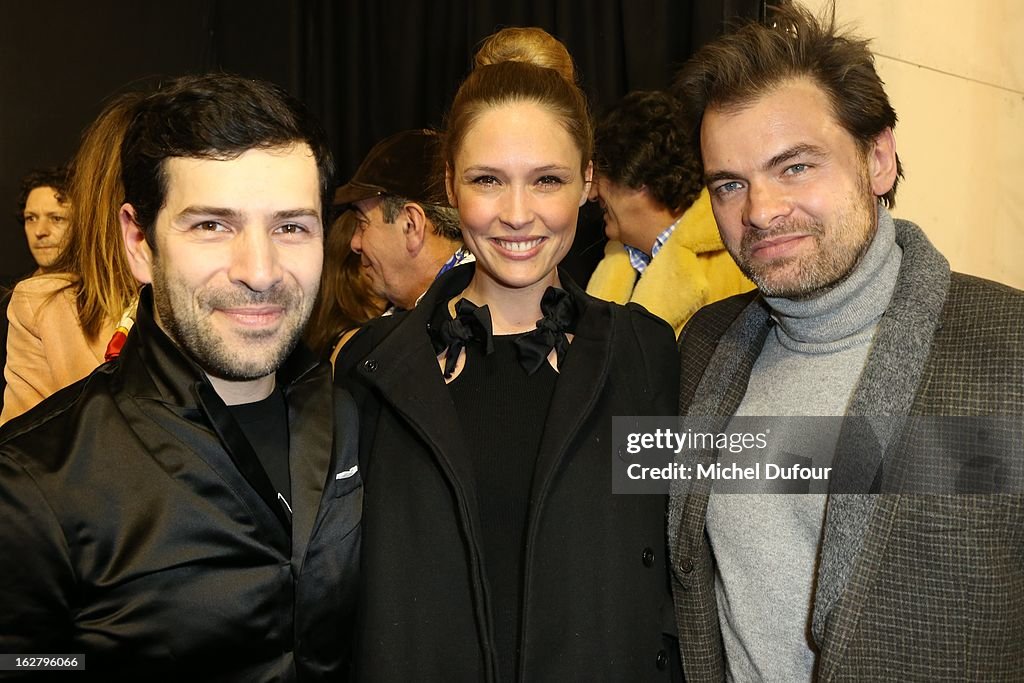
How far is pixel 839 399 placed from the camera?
170 cm

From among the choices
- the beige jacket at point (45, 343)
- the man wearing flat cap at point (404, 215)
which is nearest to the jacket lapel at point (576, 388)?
the man wearing flat cap at point (404, 215)

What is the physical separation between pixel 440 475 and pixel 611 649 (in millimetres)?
426

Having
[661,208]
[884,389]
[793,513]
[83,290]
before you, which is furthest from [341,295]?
[884,389]

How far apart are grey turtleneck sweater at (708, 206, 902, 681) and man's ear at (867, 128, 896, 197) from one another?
0.17ft

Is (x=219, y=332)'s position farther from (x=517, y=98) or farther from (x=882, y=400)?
(x=882, y=400)

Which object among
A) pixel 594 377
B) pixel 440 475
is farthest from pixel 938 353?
pixel 440 475

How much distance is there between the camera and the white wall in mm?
3309

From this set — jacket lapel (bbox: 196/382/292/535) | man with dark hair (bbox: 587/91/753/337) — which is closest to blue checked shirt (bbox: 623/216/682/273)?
man with dark hair (bbox: 587/91/753/337)

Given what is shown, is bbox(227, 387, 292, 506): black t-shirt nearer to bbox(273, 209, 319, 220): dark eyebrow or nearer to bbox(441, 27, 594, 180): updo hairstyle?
bbox(273, 209, 319, 220): dark eyebrow

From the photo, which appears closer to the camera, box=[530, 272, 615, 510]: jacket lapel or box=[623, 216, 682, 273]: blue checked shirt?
box=[530, 272, 615, 510]: jacket lapel

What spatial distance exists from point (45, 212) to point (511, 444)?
2.92m

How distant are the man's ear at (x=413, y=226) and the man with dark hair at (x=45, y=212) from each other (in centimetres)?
178

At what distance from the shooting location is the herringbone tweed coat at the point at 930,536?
57.9 inches

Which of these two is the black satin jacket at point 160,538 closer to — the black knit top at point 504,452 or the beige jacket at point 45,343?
the black knit top at point 504,452
